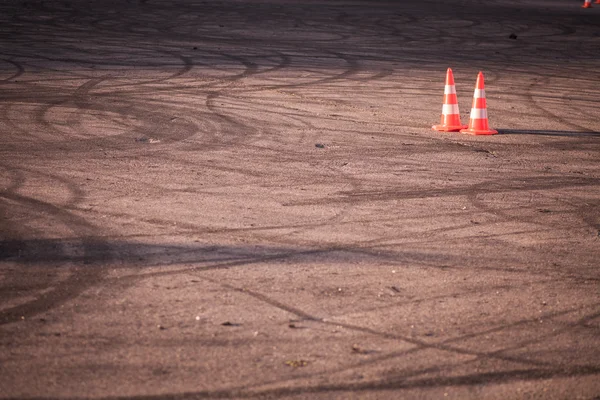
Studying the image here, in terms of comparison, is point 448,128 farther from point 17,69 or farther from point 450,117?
point 17,69

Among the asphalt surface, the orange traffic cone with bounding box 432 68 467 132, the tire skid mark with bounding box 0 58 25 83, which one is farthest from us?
the tire skid mark with bounding box 0 58 25 83

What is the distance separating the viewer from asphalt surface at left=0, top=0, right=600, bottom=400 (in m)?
4.43

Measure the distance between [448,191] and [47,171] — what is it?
13.0ft

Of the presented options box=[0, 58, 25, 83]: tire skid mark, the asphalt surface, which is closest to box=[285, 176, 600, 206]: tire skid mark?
the asphalt surface

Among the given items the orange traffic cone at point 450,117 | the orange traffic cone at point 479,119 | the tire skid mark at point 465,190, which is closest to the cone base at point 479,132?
the orange traffic cone at point 479,119

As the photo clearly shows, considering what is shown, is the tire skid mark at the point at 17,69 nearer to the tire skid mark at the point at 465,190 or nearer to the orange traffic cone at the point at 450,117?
the orange traffic cone at the point at 450,117

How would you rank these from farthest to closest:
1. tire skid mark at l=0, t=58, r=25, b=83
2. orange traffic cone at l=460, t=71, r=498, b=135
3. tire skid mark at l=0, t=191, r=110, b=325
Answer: tire skid mark at l=0, t=58, r=25, b=83 < orange traffic cone at l=460, t=71, r=498, b=135 < tire skid mark at l=0, t=191, r=110, b=325

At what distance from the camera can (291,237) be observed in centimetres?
662

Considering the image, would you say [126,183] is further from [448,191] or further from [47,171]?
[448,191]

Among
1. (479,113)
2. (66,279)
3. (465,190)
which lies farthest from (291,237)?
(479,113)

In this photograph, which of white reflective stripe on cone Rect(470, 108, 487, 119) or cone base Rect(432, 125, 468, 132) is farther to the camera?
cone base Rect(432, 125, 468, 132)

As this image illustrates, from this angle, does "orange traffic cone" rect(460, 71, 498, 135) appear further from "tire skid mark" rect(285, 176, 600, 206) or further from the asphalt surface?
"tire skid mark" rect(285, 176, 600, 206)

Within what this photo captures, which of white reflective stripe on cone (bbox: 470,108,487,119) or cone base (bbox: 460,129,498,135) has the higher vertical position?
white reflective stripe on cone (bbox: 470,108,487,119)

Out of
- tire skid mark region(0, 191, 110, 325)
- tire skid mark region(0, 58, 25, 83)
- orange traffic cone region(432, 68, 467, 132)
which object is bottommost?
tire skid mark region(0, 58, 25, 83)
